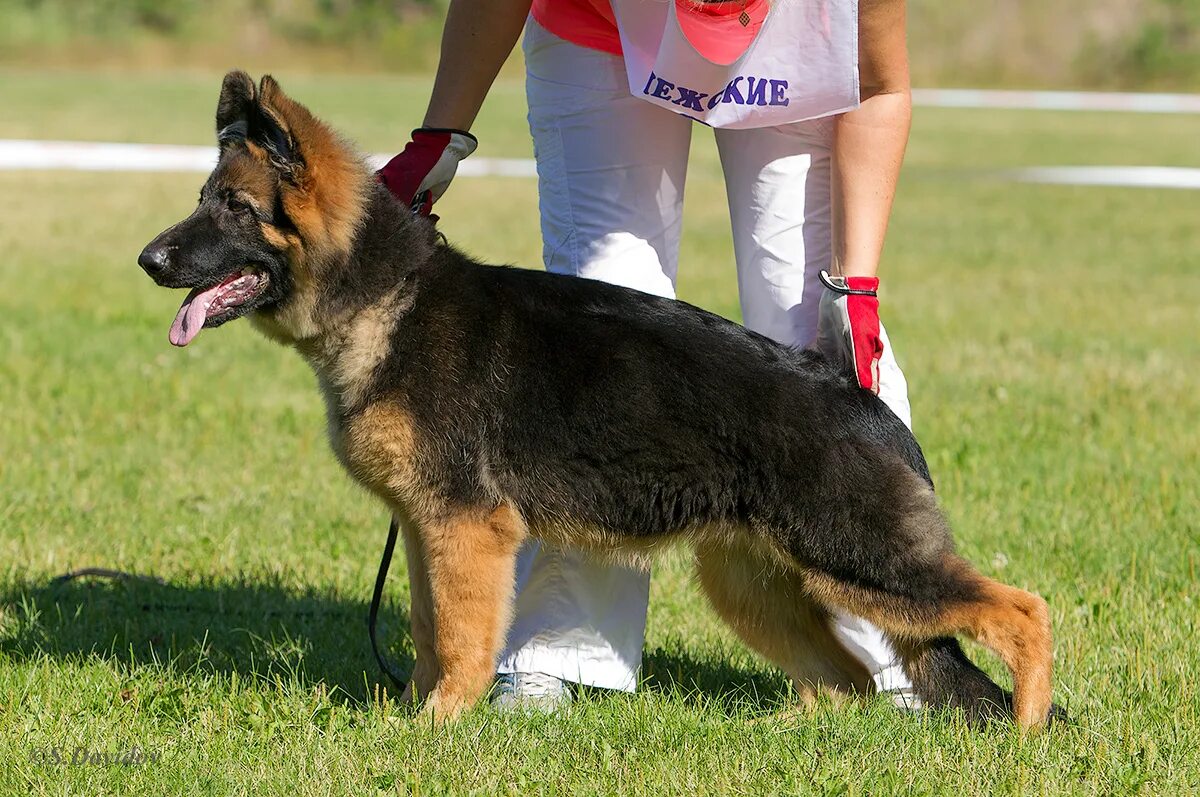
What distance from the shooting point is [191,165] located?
68.4ft

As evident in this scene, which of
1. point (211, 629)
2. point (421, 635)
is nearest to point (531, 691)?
point (421, 635)

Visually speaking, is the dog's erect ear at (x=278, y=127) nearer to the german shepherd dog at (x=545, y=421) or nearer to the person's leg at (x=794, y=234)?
the german shepherd dog at (x=545, y=421)

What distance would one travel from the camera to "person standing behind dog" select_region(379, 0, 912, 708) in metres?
3.82

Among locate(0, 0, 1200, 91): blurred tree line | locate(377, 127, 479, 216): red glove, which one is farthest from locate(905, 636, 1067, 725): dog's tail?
locate(0, 0, 1200, 91): blurred tree line

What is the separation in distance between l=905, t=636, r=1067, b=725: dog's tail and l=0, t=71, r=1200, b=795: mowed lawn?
7 cm

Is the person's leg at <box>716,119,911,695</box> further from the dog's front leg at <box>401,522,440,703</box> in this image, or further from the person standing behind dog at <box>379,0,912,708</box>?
the dog's front leg at <box>401,522,440,703</box>

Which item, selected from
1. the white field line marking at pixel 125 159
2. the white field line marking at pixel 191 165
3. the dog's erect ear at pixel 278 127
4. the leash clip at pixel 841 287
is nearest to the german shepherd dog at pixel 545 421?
the dog's erect ear at pixel 278 127

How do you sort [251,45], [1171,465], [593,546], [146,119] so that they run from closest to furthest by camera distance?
[593,546]
[1171,465]
[146,119]
[251,45]

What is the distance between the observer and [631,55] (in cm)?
390

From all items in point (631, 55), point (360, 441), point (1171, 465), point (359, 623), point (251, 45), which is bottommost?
point (359, 623)

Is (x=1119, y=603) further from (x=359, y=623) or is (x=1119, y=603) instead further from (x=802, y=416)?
(x=359, y=623)

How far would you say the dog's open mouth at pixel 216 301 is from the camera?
142 inches

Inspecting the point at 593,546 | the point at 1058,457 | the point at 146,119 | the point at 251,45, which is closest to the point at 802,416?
the point at 593,546

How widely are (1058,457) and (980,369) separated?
86.6 inches
